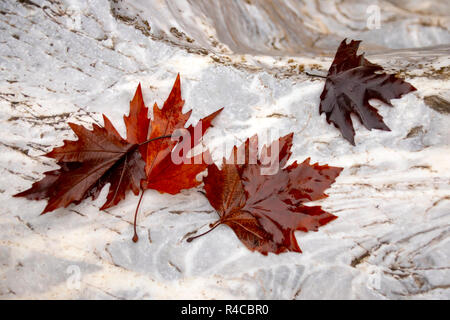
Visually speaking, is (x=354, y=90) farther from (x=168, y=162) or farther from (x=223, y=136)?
(x=168, y=162)

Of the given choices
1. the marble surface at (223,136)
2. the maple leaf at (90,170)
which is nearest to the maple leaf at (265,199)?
the marble surface at (223,136)

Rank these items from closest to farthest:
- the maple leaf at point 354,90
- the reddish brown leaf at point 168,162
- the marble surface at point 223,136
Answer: the marble surface at point 223,136 < the reddish brown leaf at point 168,162 < the maple leaf at point 354,90

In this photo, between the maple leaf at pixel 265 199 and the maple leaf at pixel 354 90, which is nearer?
the maple leaf at pixel 265 199

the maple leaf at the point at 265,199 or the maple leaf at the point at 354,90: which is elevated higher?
the maple leaf at the point at 354,90

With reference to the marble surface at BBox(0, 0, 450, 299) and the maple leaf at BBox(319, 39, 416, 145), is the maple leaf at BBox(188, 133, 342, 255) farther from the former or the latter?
the maple leaf at BBox(319, 39, 416, 145)

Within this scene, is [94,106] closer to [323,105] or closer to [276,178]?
[276,178]

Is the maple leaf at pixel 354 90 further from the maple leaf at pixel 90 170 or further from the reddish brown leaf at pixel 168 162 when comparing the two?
the maple leaf at pixel 90 170
